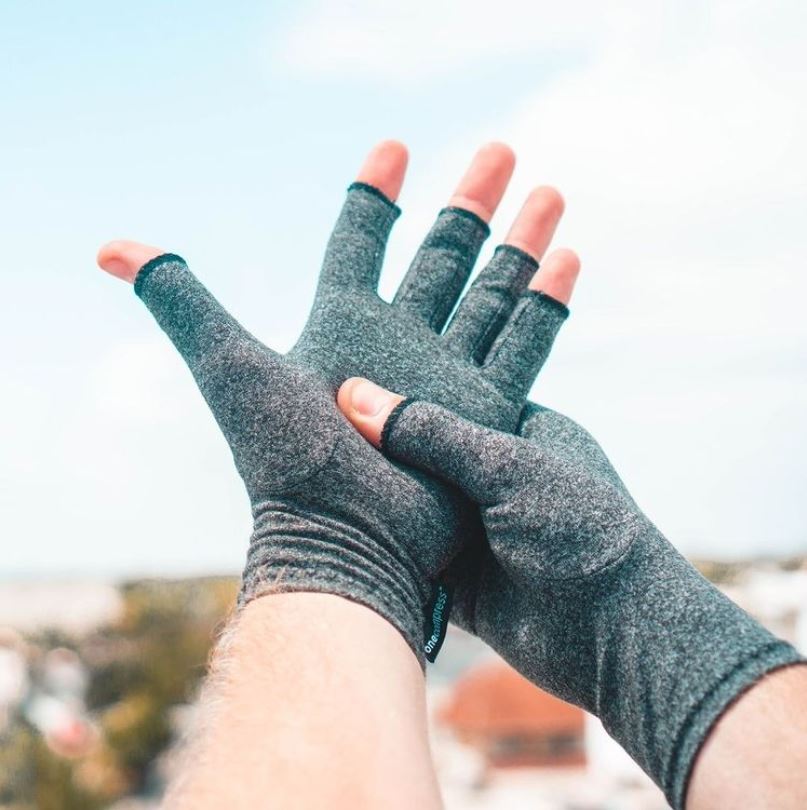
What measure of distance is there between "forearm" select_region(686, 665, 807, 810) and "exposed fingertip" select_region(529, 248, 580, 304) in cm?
99

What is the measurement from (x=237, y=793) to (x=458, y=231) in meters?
1.41

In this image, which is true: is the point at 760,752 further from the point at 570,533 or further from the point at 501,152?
the point at 501,152

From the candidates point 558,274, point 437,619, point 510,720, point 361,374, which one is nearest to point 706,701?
point 437,619

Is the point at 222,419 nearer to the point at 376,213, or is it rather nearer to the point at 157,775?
the point at 376,213

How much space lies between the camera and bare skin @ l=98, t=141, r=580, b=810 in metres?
1.17

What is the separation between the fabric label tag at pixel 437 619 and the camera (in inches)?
72.9

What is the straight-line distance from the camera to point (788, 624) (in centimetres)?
1312

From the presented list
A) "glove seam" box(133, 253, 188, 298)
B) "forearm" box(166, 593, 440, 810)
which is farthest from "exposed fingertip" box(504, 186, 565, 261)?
"forearm" box(166, 593, 440, 810)

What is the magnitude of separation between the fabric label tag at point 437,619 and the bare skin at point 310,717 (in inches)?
11.4

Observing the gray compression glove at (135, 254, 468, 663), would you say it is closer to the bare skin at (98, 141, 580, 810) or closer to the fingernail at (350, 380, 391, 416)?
the fingernail at (350, 380, 391, 416)

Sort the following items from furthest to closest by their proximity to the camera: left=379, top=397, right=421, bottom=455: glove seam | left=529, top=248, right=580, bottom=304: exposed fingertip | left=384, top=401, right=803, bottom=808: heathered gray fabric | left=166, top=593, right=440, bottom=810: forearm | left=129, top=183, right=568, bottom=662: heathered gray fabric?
1. left=529, top=248, right=580, bottom=304: exposed fingertip
2. left=379, top=397, right=421, bottom=455: glove seam
3. left=129, top=183, right=568, bottom=662: heathered gray fabric
4. left=384, top=401, right=803, bottom=808: heathered gray fabric
5. left=166, top=593, right=440, bottom=810: forearm

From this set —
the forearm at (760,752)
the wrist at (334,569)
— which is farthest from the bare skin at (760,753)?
the wrist at (334,569)

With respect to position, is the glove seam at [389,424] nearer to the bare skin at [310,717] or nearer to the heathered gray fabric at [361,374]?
the heathered gray fabric at [361,374]

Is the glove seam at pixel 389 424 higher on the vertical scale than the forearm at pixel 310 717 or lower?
higher
